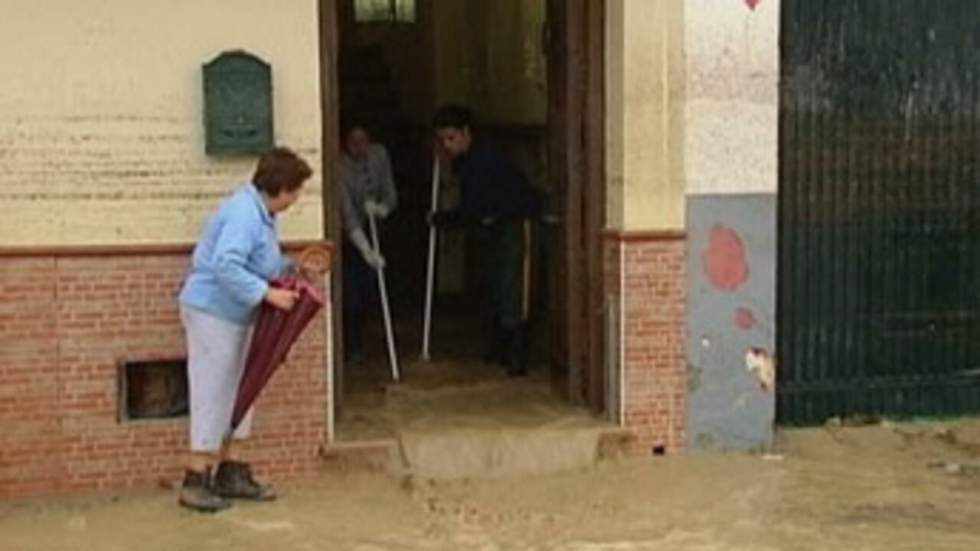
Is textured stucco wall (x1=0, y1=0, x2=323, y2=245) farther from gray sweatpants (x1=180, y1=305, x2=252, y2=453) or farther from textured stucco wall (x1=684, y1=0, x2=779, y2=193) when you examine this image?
textured stucco wall (x1=684, y1=0, x2=779, y2=193)

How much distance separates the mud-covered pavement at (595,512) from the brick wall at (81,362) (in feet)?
0.61

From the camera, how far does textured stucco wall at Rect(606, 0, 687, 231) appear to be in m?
9.38

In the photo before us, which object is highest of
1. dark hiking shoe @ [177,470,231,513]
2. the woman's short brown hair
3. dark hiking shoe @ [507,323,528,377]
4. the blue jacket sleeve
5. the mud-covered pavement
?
the woman's short brown hair

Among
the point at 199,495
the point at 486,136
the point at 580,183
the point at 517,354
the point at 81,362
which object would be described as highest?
the point at 486,136

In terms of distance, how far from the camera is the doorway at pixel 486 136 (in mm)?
9766

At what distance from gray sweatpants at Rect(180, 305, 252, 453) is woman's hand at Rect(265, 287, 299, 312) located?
1.10ft

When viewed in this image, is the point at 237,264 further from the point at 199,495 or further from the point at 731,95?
the point at 731,95

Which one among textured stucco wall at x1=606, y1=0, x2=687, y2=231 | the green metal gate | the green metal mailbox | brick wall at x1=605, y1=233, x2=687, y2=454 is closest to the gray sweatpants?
the green metal mailbox

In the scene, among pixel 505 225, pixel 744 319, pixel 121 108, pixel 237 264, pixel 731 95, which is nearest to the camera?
pixel 237 264

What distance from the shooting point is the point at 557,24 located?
10.2 m

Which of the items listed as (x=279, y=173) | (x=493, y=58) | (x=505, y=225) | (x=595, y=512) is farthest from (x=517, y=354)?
(x=493, y=58)

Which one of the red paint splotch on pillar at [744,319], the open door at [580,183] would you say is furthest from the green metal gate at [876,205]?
the open door at [580,183]

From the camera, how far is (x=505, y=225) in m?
11.0

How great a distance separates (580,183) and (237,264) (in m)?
2.65
